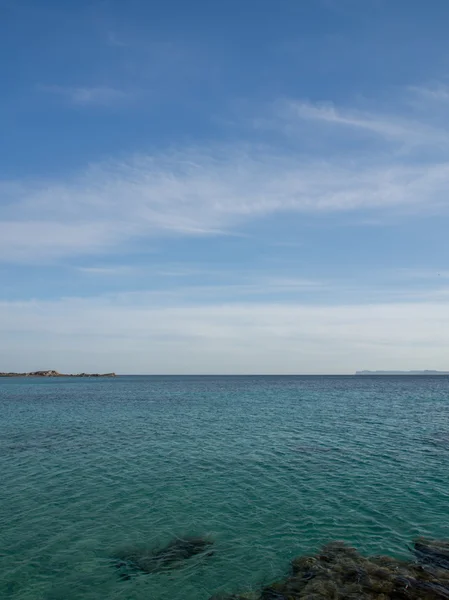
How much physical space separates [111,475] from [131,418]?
3257 cm

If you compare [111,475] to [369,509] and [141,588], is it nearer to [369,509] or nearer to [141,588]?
[141,588]

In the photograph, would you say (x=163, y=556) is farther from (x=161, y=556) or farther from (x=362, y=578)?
(x=362, y=578)

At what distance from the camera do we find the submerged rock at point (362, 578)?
14.7m

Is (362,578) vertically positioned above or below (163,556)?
Result: above

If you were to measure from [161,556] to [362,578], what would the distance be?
8.43 metres

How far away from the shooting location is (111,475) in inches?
1220

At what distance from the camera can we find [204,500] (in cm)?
2555

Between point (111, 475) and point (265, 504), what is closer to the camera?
point (265, 504)

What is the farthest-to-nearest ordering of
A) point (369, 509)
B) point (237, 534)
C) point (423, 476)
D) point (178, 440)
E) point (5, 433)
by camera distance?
point (5, 433) → point (178, 440) → point (423, 476) → point (369, 509) → point (237, 534)

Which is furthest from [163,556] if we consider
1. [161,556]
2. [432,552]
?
[432,552]

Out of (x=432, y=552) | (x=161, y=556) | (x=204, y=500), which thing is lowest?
(x=161, y=556)

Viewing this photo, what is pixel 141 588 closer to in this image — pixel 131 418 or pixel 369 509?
pixel 369 509

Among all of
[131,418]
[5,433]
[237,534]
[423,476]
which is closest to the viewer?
[237,534]

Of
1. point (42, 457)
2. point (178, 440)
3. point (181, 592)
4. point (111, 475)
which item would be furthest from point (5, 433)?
point (181, 592)
